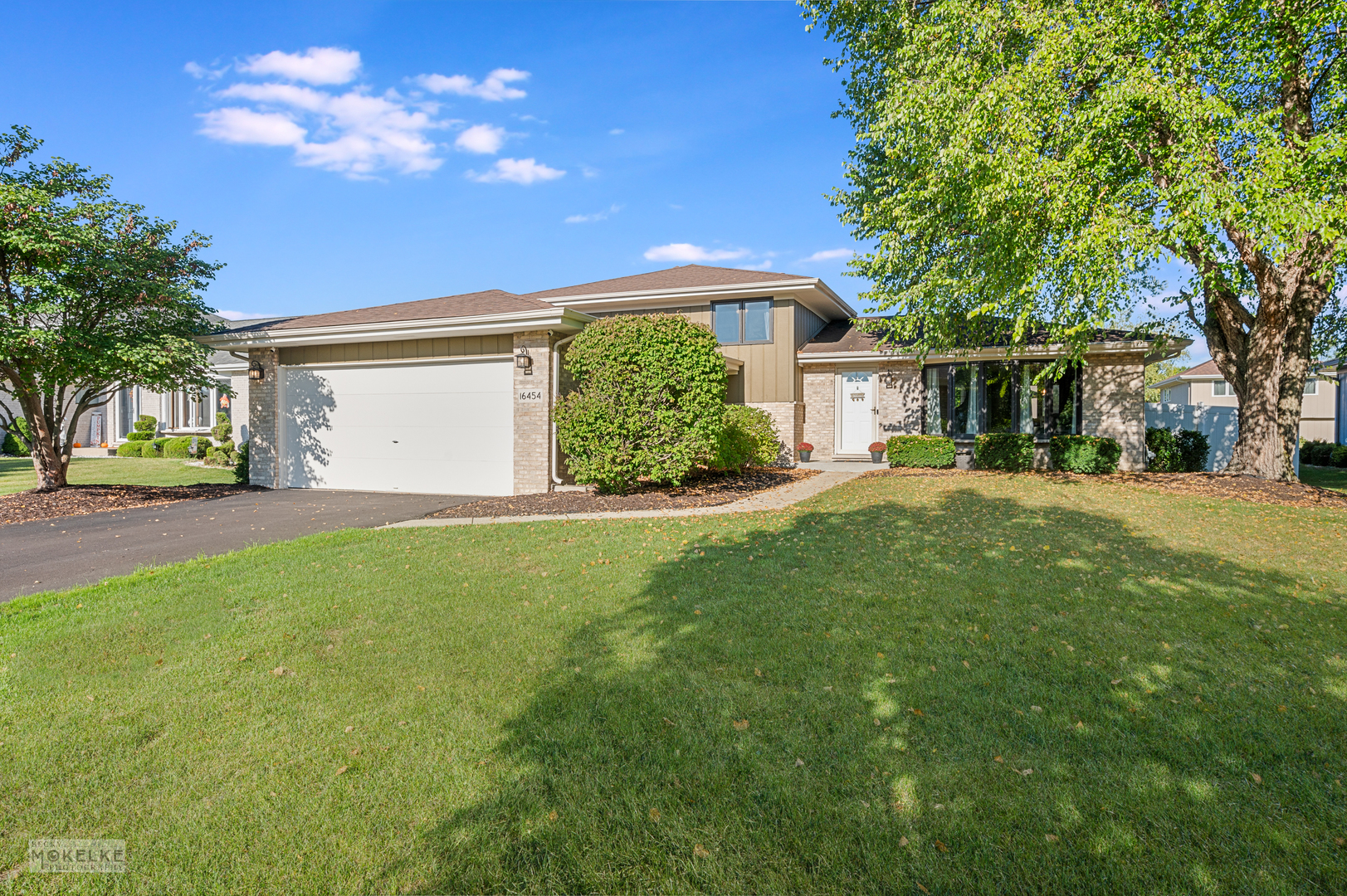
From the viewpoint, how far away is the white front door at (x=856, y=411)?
17.6 m

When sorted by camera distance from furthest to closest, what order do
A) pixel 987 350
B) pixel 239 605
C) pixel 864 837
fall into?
pixel 987 350
pixel 239 605
pixel 864 837

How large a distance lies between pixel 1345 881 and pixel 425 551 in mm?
6713

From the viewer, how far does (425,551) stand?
6.76 meters

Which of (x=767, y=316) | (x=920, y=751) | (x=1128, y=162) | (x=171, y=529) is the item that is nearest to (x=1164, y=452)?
(x=1128, y=162)

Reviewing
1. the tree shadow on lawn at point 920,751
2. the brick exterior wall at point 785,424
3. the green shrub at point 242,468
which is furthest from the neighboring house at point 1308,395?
the green shrub at point 242,468

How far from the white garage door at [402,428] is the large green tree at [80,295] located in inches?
76.7

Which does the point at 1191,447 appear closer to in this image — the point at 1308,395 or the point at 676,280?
the point at 676,280

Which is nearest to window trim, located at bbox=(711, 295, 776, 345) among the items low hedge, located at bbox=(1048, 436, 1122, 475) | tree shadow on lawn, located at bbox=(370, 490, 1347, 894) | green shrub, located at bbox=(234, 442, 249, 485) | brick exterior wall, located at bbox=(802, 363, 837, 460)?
brick exterior wall, located at bbox=(802, 363, 837, 460)

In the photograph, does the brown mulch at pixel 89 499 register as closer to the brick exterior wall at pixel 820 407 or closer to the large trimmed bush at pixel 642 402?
the large trimmed bush at pixel 642 402

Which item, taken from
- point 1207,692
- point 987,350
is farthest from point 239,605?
point 987,350

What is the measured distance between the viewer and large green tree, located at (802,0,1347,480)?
8.55 m

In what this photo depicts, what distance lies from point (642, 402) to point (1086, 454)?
10.8 m

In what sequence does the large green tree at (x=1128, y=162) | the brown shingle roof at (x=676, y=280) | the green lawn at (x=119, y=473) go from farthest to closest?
the brown shingle roof at (x=676, y=280) → the green lawn at (x=119, y=473) → the large green tree at (x=1128, y=162)

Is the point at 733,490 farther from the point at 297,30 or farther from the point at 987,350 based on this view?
the point at 297,30
